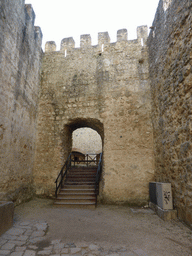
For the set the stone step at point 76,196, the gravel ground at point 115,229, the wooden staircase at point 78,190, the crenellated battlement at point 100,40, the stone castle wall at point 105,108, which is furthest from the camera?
the crenellated battlement at point 100,40

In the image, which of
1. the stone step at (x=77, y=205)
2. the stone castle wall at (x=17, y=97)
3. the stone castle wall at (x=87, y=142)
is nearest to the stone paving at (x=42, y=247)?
the stone castle wall at (x=17, y=97)

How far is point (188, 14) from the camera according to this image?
3309 mm

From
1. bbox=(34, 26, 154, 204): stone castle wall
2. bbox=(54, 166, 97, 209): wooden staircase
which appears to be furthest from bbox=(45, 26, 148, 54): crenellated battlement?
bbox=(54, 166, 97, 209): wooden staircase

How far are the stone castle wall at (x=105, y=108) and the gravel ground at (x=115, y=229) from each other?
49.2 inches

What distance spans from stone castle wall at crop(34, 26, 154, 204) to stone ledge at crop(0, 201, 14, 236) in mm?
2904

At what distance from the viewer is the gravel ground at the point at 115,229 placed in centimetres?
248

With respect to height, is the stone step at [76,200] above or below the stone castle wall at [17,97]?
below

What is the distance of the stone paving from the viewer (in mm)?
2260

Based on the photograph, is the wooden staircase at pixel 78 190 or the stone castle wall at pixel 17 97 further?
the wooden staircase at pixel 78 190

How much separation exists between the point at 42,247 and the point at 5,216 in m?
0.98

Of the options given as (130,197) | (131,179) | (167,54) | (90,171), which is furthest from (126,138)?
(167,54)

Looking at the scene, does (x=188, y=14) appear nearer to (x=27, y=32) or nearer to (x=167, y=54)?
(x=167, y=54)

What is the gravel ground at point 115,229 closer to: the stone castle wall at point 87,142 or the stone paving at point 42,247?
the stone paving at point 42,247

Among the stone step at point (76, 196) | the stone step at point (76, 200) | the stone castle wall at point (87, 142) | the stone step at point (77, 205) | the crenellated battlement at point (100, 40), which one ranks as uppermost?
the crenellated battlement at point (100, 40)
